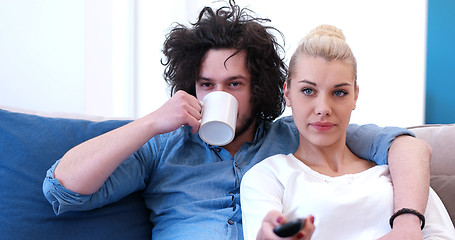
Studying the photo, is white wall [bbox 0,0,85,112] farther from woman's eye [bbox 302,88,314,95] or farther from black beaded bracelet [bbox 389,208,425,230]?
black beaded bracelet [bbox 389,208,425,230]

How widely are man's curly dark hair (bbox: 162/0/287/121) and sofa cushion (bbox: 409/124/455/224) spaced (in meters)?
0.53

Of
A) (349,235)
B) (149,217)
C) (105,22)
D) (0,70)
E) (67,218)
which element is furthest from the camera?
(105,22)

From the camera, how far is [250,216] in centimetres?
116

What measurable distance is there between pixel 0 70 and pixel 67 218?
2.86 feet

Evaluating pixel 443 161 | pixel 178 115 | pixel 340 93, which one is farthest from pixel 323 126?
pixel 443 161

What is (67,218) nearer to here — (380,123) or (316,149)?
(316,149)

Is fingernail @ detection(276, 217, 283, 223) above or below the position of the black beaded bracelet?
above

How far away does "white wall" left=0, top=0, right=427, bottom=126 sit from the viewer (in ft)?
6.47

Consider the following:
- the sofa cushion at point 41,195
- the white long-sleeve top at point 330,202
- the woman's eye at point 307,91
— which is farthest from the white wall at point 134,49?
the white long-sleeve top at point 330,202

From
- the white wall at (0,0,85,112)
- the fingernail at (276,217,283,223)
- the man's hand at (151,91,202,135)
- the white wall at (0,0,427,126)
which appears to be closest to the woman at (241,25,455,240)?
the man's hand at (151,91,202,135)

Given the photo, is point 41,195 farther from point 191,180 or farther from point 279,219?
point 279,219

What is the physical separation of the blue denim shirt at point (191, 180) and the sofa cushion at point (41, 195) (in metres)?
0.04

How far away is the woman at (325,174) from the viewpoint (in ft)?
3.73

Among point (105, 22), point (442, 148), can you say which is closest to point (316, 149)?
point (442, 148)
